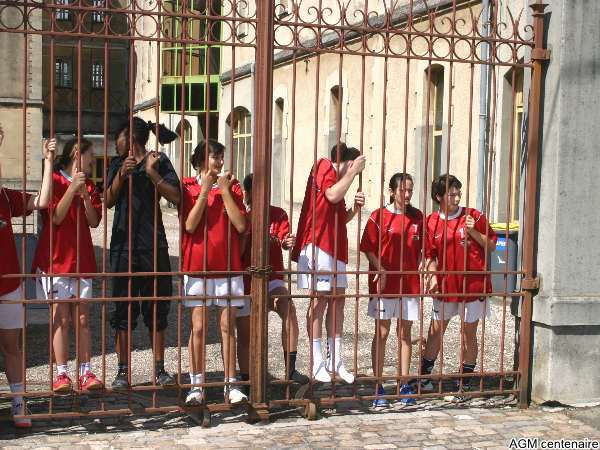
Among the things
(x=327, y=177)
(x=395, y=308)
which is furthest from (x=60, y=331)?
(x=395, y=308)

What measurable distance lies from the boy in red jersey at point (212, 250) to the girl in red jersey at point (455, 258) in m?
1.52

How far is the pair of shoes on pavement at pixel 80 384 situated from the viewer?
605 cm

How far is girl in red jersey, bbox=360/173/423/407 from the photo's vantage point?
687 cm

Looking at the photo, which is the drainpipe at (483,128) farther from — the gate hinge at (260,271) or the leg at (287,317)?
the gate hinge at (260,271)

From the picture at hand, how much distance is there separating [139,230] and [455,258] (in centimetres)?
230

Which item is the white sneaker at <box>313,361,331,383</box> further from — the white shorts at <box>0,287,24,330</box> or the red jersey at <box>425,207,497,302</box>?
the white shorts at <box>0,287,24,330</box>

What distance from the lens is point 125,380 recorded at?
258 inches

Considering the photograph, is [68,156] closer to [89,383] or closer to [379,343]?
[89,383]

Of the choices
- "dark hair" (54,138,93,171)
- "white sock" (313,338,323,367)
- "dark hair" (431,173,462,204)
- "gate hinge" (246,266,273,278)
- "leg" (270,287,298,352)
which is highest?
"dark hair" (54,138,93,171)

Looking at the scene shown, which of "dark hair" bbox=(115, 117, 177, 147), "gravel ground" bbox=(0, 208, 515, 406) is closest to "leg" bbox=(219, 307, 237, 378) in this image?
"gravel ground" bbox=(0, 208, 515, 406)

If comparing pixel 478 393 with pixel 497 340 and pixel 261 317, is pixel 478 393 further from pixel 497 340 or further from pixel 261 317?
pixel 497 340

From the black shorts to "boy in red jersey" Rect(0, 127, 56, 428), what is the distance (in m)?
0.69

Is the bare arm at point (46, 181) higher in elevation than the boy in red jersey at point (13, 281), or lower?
higher

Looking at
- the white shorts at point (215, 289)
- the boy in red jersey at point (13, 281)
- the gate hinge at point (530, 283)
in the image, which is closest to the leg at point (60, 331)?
the boy in red jersey at point (13, 281)
